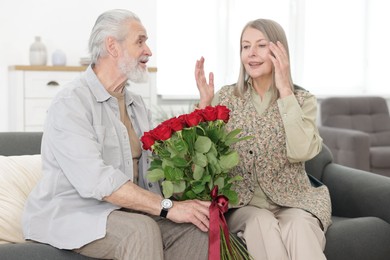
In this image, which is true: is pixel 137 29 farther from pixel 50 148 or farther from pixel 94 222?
pixel 94 222

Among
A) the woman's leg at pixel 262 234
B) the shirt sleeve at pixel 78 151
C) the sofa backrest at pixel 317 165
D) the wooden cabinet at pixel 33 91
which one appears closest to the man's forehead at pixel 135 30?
the shirt sleeve at pixel 78 151

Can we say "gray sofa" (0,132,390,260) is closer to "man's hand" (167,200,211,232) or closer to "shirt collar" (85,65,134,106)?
"man's hand" (167,200,211,232)

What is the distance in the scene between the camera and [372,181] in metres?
3.02

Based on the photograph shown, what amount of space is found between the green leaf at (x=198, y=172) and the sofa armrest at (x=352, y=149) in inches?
135

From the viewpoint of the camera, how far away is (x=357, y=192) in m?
3.04

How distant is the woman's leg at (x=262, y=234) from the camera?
248 centimetres

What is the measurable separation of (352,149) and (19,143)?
334 centimetres

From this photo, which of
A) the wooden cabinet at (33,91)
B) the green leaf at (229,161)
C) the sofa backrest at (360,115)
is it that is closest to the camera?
the green leaf at (229,161)

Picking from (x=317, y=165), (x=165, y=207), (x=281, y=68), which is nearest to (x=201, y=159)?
(x=165, y=207)

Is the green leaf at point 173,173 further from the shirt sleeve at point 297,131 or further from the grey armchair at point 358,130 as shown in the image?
the grey armchair at point 358,130

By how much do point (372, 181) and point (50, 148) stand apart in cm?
153

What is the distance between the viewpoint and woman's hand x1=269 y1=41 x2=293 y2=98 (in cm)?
274

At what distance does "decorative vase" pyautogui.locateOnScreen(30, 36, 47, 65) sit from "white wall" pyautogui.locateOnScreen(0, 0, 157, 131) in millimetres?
295

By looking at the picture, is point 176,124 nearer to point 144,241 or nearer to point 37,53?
point 144,241
